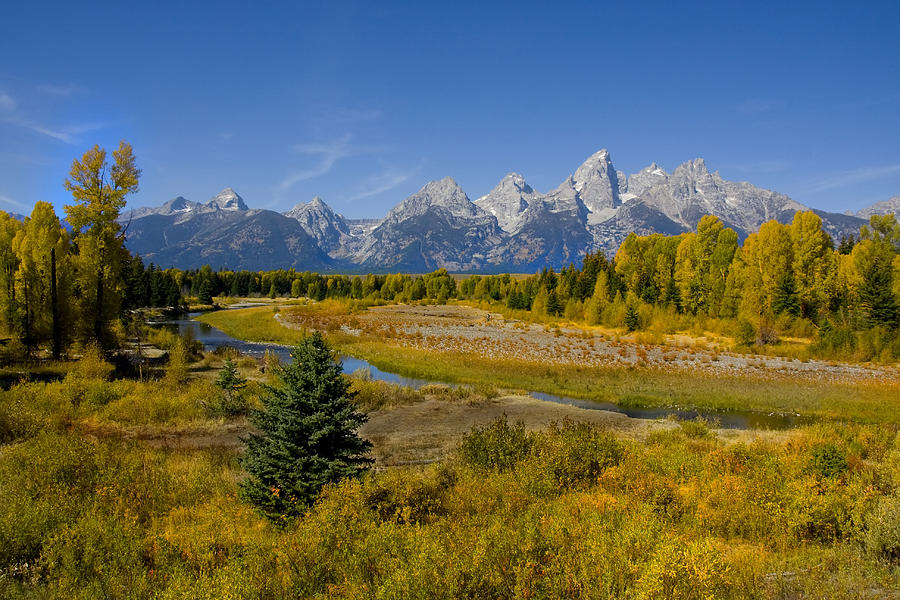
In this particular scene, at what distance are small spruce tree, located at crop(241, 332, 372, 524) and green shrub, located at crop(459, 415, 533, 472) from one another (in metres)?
3.67

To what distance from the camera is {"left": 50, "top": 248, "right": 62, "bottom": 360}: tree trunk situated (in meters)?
24.7

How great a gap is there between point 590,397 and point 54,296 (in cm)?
2887

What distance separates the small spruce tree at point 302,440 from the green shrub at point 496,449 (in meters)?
3.67

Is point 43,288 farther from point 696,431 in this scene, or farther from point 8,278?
point 696,431

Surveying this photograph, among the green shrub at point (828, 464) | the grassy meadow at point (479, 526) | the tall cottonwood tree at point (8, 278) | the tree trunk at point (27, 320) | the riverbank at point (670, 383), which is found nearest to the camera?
the grassy meadow at point (479, 526)

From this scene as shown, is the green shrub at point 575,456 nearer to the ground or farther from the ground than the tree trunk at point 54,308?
nearer to the ground

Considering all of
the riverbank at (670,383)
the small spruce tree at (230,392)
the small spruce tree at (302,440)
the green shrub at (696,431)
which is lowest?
the riverbank at (670,383)

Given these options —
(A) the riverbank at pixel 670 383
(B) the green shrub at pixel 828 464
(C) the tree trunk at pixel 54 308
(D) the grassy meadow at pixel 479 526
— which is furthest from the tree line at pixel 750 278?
(C) the tree trunk at pixel 54 308

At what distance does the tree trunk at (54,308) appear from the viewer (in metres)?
24.7

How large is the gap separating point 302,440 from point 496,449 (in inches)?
205

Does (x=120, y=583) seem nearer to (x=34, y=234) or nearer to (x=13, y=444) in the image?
(x=13, y=444)

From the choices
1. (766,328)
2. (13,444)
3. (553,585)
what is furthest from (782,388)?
(13,444)

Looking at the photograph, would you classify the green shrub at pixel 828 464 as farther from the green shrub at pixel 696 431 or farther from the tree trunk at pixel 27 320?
the tree trunk at pixel 27 320

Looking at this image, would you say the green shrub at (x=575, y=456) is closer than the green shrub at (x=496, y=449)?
Yes
